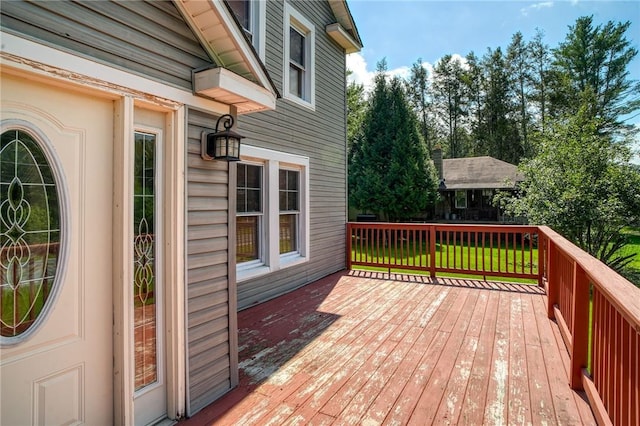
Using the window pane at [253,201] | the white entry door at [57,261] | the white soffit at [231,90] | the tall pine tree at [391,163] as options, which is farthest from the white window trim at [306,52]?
the tall pine tree at [391,163]

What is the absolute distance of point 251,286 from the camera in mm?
4730

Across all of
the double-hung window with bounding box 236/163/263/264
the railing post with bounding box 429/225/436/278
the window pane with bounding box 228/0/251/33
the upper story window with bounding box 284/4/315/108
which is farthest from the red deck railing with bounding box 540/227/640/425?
the window pane with bounding box 228/0/251/33

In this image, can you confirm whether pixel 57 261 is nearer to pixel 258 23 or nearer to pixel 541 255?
pixel 258 23

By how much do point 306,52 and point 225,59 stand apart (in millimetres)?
4016

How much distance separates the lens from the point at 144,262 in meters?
2.18

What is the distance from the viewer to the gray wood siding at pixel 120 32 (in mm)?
1581

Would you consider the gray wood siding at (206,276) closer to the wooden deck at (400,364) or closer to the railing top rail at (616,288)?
the wooden deck at (400,364)

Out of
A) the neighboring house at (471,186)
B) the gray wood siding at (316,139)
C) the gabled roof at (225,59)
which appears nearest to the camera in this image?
the gabled roof at (225,59)

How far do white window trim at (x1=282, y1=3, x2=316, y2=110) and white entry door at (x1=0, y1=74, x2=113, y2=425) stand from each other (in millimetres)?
3877

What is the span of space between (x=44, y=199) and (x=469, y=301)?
498 centimetres

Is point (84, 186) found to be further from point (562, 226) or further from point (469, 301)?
point (562, 226)

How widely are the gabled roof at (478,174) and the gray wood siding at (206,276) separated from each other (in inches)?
631

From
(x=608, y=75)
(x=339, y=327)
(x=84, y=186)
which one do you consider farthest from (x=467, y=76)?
(x=84, y=186)

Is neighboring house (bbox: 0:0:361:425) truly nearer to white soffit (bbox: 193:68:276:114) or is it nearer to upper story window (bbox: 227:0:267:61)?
white soffit (bbox: 193:68:276:114)
